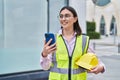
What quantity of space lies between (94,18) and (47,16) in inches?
2217

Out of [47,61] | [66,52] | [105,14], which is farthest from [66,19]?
[105,14]

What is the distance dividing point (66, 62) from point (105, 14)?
60.4 metres

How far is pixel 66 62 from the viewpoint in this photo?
2.91 metres

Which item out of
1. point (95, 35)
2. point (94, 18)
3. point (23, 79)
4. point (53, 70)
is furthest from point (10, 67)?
point (94, 18)

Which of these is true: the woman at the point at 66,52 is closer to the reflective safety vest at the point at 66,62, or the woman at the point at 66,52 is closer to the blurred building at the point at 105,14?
the reflective safety vest at the point at 66,62

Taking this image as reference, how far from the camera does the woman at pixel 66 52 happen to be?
2895mm

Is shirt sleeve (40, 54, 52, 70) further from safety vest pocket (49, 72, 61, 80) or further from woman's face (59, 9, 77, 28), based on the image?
woman's face (59, 9, 77, 28)

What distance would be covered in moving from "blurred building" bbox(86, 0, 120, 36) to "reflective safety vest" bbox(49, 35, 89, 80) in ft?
188

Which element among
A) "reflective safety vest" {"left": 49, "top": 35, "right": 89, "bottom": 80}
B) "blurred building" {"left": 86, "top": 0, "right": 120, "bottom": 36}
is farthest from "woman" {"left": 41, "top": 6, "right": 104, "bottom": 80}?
"blurred building" {"left": 86, "top": 0, "right": 120, "bottom": 36}

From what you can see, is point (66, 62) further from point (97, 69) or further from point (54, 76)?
point (97, 69)

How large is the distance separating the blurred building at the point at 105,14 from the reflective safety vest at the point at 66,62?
57.2 metres

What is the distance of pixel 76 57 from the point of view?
291cm

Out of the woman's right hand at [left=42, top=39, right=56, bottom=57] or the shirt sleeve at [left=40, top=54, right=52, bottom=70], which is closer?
the woman's right hand at [left=42, top=39, right=56, bottom=57]

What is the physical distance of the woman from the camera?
9.50ft
